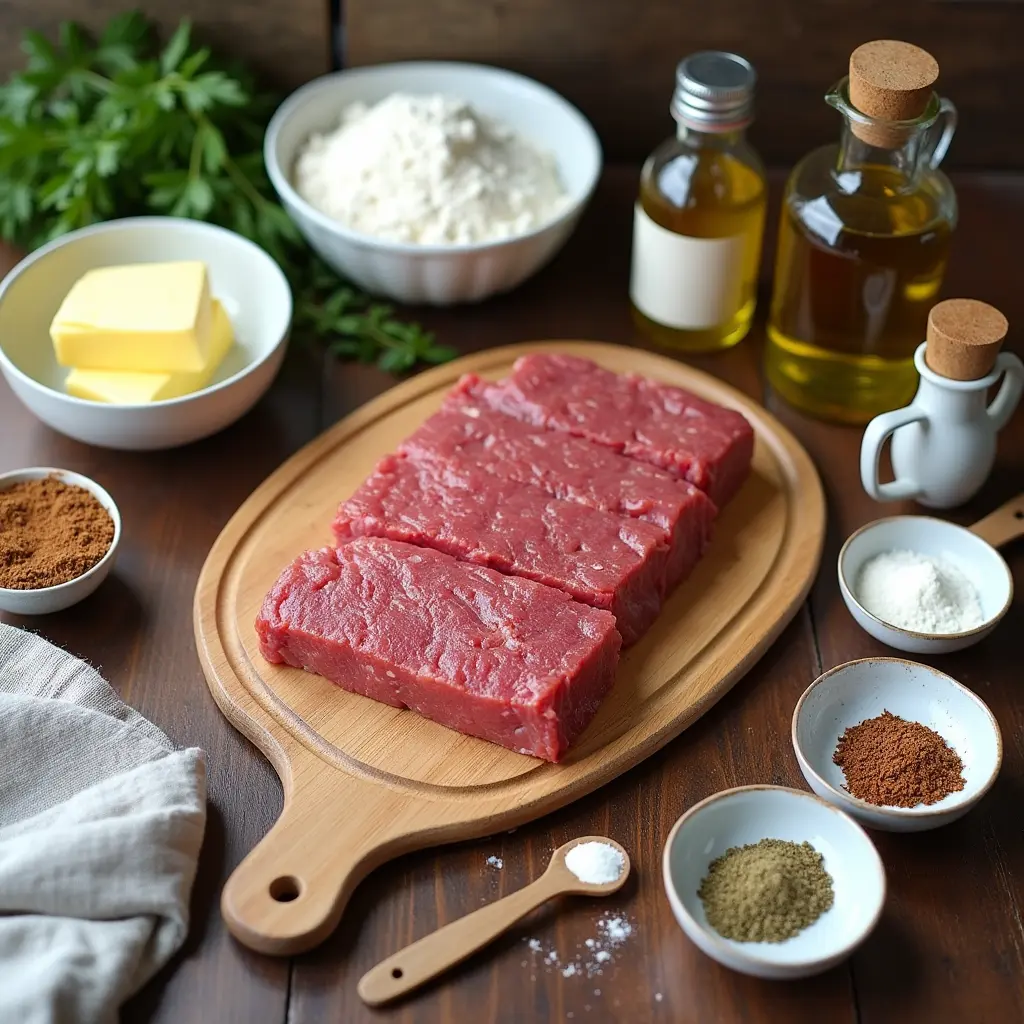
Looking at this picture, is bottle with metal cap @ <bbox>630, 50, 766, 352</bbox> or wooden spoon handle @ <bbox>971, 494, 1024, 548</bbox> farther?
bottle with metal cap @ <bbox>630, 50, 766, 352</bbox>

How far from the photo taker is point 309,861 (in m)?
2.09

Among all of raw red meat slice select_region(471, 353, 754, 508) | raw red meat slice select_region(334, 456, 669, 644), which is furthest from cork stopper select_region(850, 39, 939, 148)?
raw red meat slice select_region(334, 456, 669, 644)

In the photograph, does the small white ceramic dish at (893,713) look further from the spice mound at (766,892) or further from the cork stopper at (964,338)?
the cork stopper at (964,338)

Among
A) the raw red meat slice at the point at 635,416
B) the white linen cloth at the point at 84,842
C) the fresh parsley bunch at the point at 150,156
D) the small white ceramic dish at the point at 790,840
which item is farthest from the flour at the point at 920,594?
the white linen cloth at the point at 84,842

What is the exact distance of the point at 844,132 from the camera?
104 inches

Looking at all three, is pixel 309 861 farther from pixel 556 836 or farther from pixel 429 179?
pixel 429 179

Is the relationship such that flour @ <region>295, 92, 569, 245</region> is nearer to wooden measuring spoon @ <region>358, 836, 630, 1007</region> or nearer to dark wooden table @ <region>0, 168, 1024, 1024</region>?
dark wooden table @ <region>0, 168, 1024, 1024</region>

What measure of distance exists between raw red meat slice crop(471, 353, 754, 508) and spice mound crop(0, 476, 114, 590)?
850 mm

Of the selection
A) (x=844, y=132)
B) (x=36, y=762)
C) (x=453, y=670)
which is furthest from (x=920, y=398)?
(x=36, y=762)

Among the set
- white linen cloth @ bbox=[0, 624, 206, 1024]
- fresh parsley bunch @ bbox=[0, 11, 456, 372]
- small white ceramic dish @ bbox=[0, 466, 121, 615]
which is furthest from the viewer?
fresh parsley bunch @ bbox=[0, 11, 456, 372]

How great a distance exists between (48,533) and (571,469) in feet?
3.33

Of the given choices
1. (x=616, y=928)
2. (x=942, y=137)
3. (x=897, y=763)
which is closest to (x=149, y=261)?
(x=942, y=137)

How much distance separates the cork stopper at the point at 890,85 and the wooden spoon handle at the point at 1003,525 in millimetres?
763

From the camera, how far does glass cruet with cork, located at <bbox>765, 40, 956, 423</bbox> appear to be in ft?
8.24
